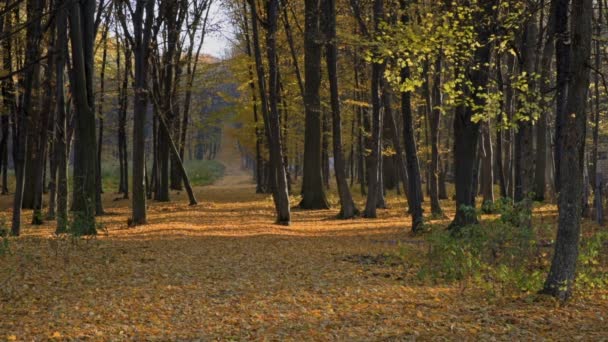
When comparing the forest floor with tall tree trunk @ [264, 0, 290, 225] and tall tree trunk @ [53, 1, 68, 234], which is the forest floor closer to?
tall tree trunk @ [53, 1, 68, 234]

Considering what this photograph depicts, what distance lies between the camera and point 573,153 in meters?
6.88

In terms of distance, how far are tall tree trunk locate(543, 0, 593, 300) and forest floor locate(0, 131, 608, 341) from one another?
450 millimetres

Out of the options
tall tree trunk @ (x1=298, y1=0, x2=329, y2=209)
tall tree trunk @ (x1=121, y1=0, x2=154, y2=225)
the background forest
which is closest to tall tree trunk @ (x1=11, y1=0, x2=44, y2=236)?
the background forest

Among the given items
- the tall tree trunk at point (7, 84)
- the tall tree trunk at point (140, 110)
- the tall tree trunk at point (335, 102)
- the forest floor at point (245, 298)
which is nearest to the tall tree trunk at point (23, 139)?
the tall tree trunk at point (7, 84)

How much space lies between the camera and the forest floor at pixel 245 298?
626cm

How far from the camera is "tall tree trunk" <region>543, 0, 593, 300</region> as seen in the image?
667cm

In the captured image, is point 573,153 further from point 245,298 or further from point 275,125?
point 275,125

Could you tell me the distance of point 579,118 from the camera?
678cm

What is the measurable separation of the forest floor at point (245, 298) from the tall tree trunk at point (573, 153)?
17.7 inches

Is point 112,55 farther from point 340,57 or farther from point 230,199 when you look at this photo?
point 340,57

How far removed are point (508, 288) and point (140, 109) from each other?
37.0ft

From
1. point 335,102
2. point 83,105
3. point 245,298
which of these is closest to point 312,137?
point 335,102

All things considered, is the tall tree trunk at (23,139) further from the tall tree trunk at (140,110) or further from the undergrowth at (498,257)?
the undergrowth at (498,257)

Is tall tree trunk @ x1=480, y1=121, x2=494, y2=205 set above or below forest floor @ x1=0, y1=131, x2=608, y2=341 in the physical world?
above
